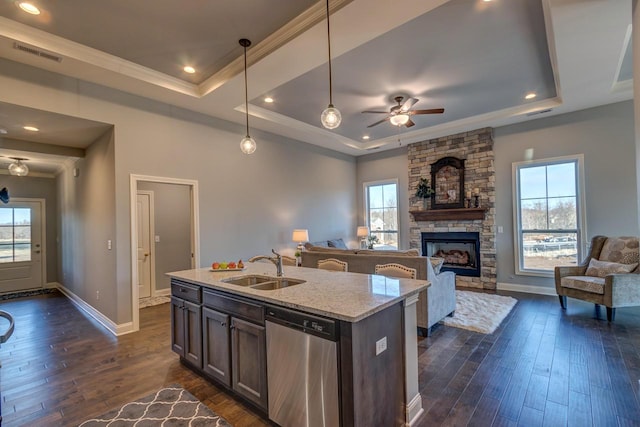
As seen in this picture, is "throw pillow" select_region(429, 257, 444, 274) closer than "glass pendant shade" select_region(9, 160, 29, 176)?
Yes

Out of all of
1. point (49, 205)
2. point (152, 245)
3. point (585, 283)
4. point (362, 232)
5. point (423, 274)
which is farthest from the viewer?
point (362, 232)

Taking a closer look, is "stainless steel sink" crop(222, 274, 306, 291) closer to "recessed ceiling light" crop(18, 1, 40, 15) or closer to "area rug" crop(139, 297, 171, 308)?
"recessed ceiling light" crop(18, 1, 40, 15)

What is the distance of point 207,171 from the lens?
5113 millimetres

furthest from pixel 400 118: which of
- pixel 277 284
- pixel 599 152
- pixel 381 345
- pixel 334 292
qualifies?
pixel 599 152

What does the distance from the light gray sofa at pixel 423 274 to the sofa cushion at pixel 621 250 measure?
8.26 ft

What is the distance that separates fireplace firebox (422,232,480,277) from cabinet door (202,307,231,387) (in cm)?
561

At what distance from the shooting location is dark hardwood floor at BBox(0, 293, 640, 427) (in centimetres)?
229

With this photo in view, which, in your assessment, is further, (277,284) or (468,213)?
(468,213)

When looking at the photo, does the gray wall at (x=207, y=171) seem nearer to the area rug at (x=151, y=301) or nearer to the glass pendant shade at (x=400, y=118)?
the area rug at (x=151, y=301)

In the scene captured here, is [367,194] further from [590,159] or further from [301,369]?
A: [301,369]

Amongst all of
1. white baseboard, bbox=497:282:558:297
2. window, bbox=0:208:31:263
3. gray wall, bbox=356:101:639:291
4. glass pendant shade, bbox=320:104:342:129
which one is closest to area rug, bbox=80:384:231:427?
glass pendant shade, bbox=320:104:342:129

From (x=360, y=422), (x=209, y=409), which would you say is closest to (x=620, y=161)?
(x=360, y=422)

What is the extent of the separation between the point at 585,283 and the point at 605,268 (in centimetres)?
49

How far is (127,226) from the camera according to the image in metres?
4.20
